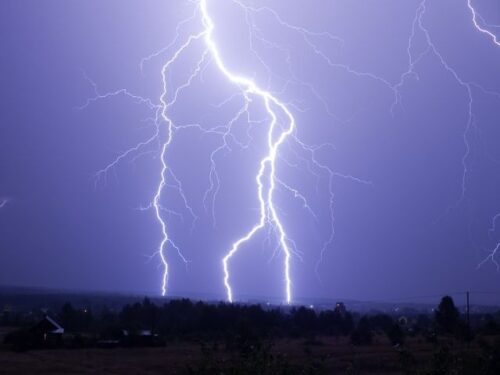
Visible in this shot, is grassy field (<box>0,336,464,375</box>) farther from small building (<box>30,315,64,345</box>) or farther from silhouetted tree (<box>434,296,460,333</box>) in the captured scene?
small building (<box>30,315,64,345</box>)

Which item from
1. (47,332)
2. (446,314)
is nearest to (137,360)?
(47,332)

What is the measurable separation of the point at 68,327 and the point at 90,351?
60.9ft

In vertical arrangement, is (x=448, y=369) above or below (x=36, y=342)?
above

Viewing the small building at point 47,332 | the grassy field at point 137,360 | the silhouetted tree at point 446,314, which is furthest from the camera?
the small building at point 47,332

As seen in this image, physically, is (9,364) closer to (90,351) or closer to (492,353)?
(90,351)

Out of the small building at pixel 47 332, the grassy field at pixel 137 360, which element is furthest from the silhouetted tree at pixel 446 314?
the small building at pixel 47 332

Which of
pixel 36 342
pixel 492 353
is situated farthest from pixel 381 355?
pixel 36 342

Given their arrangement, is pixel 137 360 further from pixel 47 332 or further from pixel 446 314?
pixel 446 314

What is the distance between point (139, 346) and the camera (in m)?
36.5

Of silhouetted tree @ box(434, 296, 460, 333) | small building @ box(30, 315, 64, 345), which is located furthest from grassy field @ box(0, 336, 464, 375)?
small building @ box(30, 315, 64, 345)

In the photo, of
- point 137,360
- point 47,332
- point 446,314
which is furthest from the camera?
point 47,332

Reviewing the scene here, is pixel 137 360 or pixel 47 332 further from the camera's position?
pixel 47 332

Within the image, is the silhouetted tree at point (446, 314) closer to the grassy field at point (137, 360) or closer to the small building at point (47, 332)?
the grassy field at point (137, 360)

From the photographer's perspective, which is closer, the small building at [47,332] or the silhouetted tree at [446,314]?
the silhouetted tree at [446,314]
